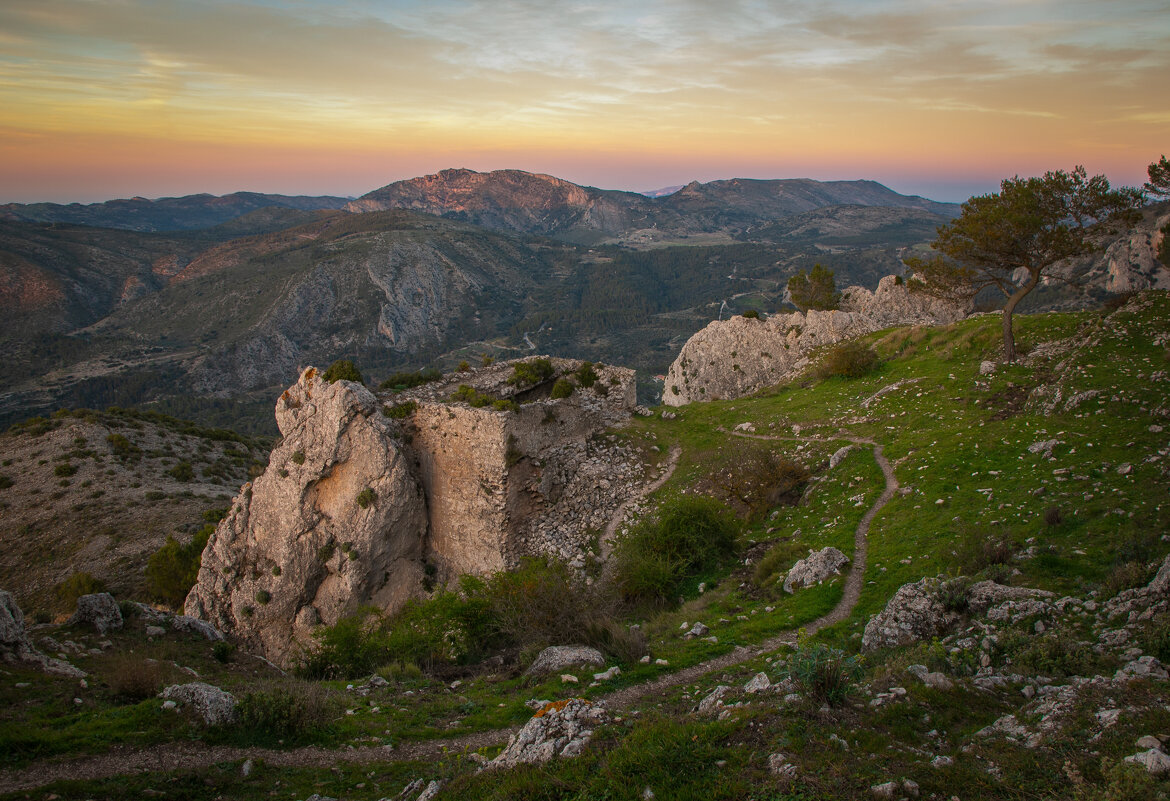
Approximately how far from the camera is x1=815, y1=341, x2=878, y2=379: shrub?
3059cm

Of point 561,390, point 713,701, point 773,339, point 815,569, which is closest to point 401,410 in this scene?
point 561,390

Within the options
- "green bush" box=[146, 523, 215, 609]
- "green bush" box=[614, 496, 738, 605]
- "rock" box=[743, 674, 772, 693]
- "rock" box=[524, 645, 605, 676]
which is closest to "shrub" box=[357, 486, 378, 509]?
"green bush" box=[146, 523, 215, 609]

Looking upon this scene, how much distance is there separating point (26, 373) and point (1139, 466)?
580ft

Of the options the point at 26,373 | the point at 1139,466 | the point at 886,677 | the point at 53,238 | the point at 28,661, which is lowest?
the point at 26,373

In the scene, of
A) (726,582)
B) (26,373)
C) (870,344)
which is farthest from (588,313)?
(726,582)

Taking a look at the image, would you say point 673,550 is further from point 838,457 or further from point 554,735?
point 554,735

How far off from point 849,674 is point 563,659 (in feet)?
22.1

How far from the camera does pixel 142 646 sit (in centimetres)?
→ 1305

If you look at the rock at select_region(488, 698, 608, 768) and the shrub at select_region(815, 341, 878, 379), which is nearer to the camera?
the rock at select_region(488, 698, 608, 768)

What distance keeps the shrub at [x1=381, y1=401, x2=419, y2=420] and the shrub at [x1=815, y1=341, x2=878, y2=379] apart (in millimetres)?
22608

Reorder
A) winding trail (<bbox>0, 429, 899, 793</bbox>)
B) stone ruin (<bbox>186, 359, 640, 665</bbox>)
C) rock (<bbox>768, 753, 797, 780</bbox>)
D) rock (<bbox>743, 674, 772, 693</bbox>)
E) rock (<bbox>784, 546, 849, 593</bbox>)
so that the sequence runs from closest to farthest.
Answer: rock (<bbox>768, 753, 797, 780</bbox>) < winding trail (<bbox>0, 429, 899, 793</bbox>) < rock (<bbox>743, 674, 772, 693</bbox>) < rock (<bbox>784, 546, 849, 593</bbox>) < stone ruin (<bbox>186, 359, 640, 665</bbox>)

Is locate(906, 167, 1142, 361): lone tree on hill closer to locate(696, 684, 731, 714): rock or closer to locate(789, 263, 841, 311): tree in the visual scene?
locate(696, 684, 731, 714): rock

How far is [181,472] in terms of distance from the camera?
126ft

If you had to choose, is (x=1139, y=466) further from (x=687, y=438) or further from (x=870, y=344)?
(x=870, y=344)
